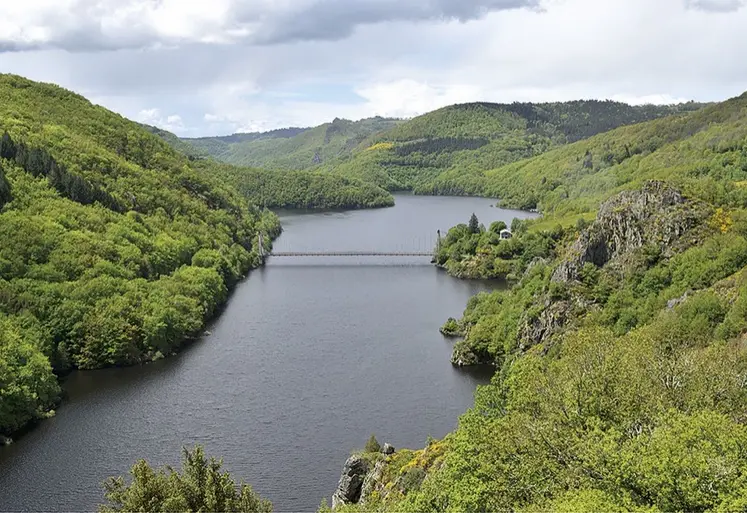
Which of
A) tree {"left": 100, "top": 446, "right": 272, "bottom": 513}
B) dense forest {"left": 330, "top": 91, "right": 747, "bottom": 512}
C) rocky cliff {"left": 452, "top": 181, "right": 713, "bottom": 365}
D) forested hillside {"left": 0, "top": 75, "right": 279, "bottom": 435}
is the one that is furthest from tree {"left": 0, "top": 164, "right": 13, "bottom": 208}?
tree {"left": 100, "top": 446, "right": 272, "bottom": 513}

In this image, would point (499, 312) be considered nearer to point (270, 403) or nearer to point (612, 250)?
point (612, 250)

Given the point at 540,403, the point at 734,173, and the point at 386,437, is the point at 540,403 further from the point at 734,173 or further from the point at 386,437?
the point at 734,173

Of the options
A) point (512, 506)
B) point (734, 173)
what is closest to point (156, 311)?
point (512, 506)

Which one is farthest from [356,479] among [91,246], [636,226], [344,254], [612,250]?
[344,254]

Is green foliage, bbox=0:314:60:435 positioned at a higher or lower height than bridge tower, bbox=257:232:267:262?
lower

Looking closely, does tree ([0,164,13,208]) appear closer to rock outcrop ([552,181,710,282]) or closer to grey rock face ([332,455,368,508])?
grey rock face ([332,455,368,508])
